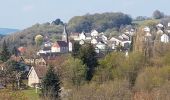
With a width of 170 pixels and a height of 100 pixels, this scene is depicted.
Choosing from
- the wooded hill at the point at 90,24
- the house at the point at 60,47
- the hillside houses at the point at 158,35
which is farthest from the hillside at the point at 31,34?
the hillside houses at the point at 158,35

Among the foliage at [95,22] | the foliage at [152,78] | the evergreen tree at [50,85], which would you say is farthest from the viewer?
the foliage at [95,22]

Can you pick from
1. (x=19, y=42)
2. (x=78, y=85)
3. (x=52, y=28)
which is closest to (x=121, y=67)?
(x=78, y=85)

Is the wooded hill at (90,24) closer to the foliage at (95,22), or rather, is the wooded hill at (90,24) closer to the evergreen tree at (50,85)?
the foliage at (95,22)

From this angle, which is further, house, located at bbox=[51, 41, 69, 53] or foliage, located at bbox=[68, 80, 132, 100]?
house, located at bbox=[51, 41, 69, 53]

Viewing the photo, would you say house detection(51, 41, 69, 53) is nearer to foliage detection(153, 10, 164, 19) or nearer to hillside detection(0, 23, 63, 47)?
hillside detection(0, 23, 63, 47)

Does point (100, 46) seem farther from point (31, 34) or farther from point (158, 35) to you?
point (31, 34)

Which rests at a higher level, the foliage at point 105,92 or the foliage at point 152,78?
the foliage at point 152,78

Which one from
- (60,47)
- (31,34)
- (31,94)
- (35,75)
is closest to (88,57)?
(31,94)

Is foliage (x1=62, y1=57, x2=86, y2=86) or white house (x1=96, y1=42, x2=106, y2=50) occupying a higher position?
white house (x1=96, y1=42, x2=106, y2=50)

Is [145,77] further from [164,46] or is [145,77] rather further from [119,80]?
[164,46]

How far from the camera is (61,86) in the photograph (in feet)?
105

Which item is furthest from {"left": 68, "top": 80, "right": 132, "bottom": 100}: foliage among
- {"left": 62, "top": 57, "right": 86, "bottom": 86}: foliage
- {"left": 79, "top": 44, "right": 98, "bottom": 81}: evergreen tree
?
{"left": 79, "top": 44, "right": 98, "bottom": 81}: evergreen tree

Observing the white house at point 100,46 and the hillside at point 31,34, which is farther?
the hillside at point 31,34

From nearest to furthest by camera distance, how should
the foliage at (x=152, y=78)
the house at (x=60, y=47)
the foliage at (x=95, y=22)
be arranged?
the foliage at (x=152, y=78)
the house at (x=60, y=47)
the foliage at (x=95, y=22)
